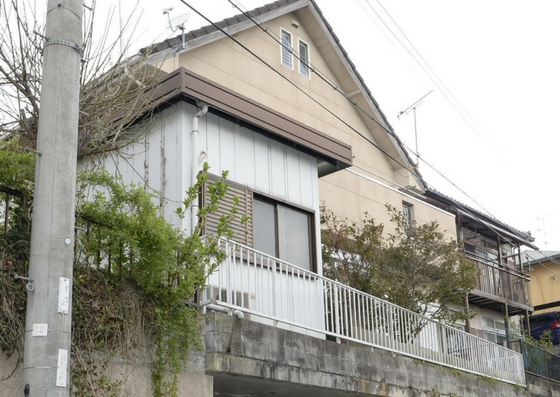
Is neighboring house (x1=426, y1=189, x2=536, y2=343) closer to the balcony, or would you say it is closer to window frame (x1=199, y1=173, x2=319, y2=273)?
the balcony

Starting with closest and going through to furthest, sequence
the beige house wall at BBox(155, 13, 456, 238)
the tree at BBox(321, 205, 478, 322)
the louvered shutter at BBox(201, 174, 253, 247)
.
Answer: the louvered shutter at BBox(201, 174, 253, 247), the tree at BBox(321, 205, 478, 322), the beige house wall at BBox(155, 13, 456, 238)

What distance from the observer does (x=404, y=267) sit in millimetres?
16844

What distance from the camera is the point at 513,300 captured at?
27719 mm

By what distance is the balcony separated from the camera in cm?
2605

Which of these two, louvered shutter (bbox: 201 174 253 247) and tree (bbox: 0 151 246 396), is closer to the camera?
tree (bbox: 0 151 246 396)

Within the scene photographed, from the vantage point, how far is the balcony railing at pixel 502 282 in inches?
1033

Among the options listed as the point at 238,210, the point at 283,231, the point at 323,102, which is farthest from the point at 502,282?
the point at 238,210

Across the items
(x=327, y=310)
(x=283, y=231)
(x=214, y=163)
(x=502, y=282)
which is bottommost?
(x=327, y=310)

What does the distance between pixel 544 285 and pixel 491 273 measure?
9.58 meters

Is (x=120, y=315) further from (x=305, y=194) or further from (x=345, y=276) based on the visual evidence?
(x=345, y=276)

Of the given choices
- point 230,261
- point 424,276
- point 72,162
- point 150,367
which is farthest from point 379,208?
point 72,162

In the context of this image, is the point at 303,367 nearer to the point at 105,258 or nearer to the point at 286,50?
the point at 105,258

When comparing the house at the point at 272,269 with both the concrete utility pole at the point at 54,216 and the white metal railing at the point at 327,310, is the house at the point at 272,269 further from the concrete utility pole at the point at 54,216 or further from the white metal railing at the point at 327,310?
the concrete utility pole at the point at 54,216

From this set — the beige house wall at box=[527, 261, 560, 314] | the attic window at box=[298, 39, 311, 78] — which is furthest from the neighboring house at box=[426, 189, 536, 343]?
the attic window at box=[298, 39, 311, 78]
